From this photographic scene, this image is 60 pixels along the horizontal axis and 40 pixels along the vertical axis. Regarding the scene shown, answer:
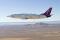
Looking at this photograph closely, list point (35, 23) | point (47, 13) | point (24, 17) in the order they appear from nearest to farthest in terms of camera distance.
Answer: point (35, 23) < point (24, 17) < point (47, 13)

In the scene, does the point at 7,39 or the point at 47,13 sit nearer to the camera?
the point at 7,39

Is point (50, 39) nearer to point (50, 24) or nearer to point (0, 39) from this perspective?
point (0, 39)

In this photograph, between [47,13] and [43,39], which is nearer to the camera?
[43,39]

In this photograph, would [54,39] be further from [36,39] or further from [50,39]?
[36,39]

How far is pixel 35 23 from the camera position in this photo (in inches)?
590

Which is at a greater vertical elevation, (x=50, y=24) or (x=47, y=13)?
(x=47, y=13)

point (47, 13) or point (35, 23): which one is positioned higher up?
point (47, 13)

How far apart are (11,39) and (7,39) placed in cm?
17

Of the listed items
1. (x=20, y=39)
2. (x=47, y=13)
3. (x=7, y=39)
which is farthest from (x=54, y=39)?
(x=47, y=13)

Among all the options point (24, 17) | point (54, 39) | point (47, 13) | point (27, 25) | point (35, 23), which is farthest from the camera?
Result: point (47, 13)

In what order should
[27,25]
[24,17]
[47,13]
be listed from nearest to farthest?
[27,25]
[24,17]
[47,13]

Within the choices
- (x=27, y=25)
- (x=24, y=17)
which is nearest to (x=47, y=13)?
(x=24, y=17)

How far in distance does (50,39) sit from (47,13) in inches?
483

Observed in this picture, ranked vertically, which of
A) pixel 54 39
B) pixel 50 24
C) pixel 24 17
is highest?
pixel 24 17
